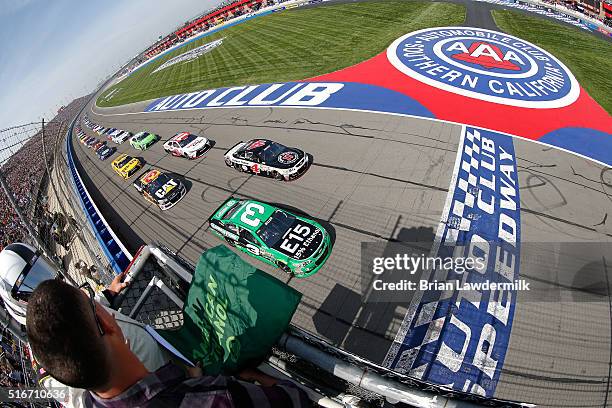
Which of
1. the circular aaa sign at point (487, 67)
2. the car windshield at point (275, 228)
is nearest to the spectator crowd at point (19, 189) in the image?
the car windshield at point (275, 228)

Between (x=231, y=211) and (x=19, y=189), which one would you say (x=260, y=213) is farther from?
(x=19, y=189)

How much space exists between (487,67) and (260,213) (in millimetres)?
20118

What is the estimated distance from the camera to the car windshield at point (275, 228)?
10942mm

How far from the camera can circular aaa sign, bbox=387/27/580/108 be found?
18875 millimetres

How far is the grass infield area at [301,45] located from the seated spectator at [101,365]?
1048 inches

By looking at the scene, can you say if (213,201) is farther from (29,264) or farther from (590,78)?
(590,78)

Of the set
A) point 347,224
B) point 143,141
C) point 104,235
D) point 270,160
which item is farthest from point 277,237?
point 143,141

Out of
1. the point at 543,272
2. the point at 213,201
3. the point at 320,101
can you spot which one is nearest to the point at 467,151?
the point at 543,272

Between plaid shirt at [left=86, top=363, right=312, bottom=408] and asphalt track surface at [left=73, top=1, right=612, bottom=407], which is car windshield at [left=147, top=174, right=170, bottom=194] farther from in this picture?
plaid shirt at [left=86, top=363, right=312, bottom=408]

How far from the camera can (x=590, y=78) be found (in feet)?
69.3

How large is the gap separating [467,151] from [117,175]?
848 inches

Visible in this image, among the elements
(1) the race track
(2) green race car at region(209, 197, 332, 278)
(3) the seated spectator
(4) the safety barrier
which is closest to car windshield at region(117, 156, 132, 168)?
(1) the race track

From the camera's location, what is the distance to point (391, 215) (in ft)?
39.8

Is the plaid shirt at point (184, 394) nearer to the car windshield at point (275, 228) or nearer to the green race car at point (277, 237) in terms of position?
the green race car at point (277, 237)
